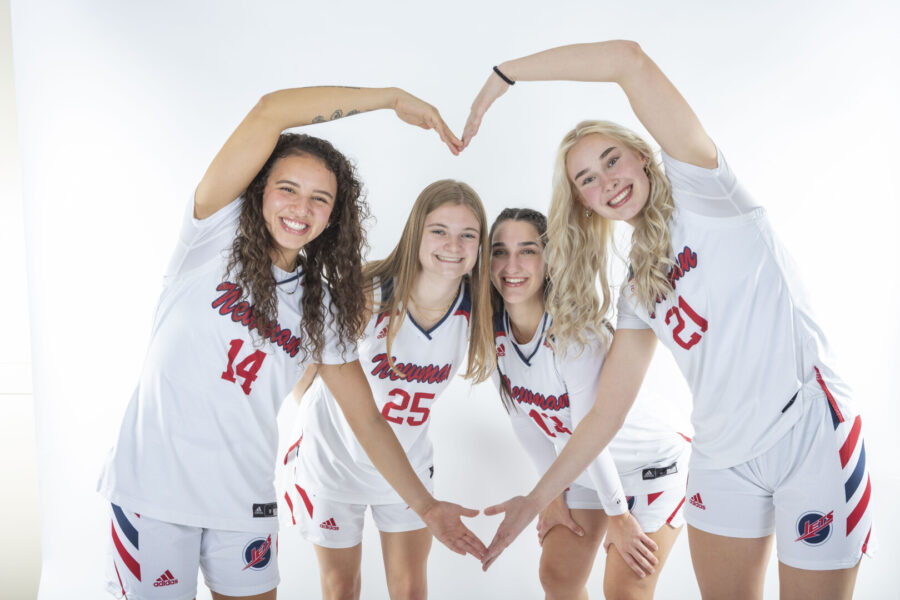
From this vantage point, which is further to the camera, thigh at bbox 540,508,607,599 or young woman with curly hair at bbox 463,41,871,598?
thigh at bbox 540,508,607,599

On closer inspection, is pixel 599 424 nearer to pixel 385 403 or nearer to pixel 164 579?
pixel 385 403

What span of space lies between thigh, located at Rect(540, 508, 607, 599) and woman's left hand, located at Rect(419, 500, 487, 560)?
44cm

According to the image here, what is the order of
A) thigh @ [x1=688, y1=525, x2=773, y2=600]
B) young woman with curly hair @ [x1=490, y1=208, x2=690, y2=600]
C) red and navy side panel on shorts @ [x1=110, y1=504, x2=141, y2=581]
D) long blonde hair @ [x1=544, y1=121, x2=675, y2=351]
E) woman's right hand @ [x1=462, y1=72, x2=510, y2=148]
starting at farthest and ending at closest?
young woman with curly hair @ [x1=490, y1=208, x2=690, y2=600] < woman's right hand @ [x1=462, y1=72, x2=510, y2=148] < long blonde hair @ [x1=544, y1=121, x2=675, y2=351] < thigh @ [x1=688, y1=525, x2=773, y2=600] < red and navy side panel on shorts @ [x1=110, y1=504, x2=141, y2=581]

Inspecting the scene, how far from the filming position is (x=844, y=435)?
206cm

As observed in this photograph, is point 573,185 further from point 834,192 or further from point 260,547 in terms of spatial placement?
point 834,192

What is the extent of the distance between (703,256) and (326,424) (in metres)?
1.58

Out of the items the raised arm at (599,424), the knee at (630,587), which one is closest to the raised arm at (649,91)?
the raised arm at (599,424)

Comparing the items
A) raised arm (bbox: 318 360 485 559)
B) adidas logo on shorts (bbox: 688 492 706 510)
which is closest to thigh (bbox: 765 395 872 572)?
adidas logo on shorts (bbox: 688 492 706 510)

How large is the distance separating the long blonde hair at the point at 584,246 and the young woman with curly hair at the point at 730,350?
0.04ft

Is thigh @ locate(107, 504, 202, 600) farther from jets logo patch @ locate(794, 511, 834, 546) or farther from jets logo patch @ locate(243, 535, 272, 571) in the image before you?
jets logo patch @ locate(794, 511, 834, 546)

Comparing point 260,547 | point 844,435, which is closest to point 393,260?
point 260,547

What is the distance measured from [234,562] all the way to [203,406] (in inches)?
18.5

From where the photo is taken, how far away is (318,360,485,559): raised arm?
2420 millimetres

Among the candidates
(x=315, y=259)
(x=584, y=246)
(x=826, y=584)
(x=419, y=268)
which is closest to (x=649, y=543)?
(x=826, y=584)
